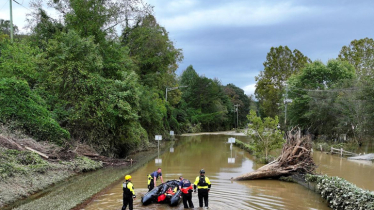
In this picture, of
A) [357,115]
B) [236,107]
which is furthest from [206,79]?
[357,115]

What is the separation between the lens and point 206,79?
84312 mm

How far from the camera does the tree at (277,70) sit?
→ 59219 mm

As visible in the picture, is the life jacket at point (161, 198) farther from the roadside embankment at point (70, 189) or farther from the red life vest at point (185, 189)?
the roadside embankment at point (70, 189)

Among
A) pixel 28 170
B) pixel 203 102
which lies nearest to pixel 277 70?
pixel 203 102

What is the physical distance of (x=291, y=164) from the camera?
1731cm

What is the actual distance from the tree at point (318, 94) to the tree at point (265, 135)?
1438 centimetres

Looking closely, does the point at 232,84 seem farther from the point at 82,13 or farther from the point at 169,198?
the point at 169,198

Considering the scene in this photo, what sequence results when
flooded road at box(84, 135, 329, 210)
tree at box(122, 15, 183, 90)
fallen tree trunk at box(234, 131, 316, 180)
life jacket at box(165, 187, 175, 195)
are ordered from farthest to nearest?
tree at box(122, 15, 183, 90) → fallen tree trunk at box(234, 131, 316, 180) → life jacket at box(165, 187, 175, 195) → flooded road at box(84, 135, 329, 210)

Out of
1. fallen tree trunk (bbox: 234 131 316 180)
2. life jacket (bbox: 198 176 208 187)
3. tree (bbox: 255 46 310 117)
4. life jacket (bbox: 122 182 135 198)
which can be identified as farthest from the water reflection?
tree (bbox: 255 46 310 117)

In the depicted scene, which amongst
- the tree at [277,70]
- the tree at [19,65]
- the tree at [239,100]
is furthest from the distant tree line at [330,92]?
the tree at [239,100]

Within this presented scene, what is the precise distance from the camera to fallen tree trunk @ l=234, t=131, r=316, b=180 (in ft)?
55.0

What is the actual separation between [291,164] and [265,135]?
7.26 metres

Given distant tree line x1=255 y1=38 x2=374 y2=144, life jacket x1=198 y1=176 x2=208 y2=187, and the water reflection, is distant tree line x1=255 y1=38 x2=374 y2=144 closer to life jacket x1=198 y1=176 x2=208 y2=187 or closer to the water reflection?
the water reflection

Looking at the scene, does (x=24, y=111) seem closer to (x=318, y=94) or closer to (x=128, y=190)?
(x=128, y=190)
